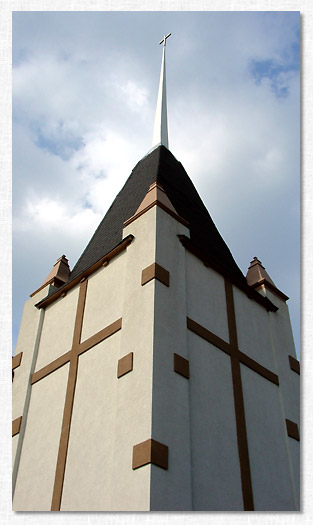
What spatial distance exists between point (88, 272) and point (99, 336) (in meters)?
1.98

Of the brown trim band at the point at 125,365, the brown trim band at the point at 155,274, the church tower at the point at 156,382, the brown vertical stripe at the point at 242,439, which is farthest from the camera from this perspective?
the brown trim band at the point at 155,274

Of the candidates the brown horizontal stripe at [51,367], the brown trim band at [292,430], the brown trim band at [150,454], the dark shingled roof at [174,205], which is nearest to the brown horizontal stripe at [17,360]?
the brown horizontal stripe at [51,367]

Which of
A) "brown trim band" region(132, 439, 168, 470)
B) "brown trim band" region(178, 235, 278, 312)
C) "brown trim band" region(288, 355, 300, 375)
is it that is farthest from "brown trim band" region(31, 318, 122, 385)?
"brown trim band" region(288, 355, 300, 375)

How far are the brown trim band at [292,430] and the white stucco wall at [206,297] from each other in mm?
1984

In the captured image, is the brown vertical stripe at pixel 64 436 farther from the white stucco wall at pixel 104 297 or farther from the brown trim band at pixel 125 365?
the brown trim band at pixel 125 365

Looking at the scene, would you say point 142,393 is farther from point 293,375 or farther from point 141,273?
Answer: point 293,375

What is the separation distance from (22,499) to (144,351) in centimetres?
357

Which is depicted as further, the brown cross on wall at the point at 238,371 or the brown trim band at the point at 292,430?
the brown trim band at the point at 292,430

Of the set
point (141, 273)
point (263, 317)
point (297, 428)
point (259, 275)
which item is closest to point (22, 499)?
point (141, 273)

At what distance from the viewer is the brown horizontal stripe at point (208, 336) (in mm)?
11586

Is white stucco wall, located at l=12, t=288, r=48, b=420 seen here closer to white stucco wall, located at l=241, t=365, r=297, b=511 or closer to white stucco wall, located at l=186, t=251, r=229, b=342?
white stucco wall, located at l=186, t=251, r=229, b=342

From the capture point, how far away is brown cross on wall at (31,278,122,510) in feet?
34.9

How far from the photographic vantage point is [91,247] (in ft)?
51.2

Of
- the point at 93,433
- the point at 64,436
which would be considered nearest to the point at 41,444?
the point at 64,436
